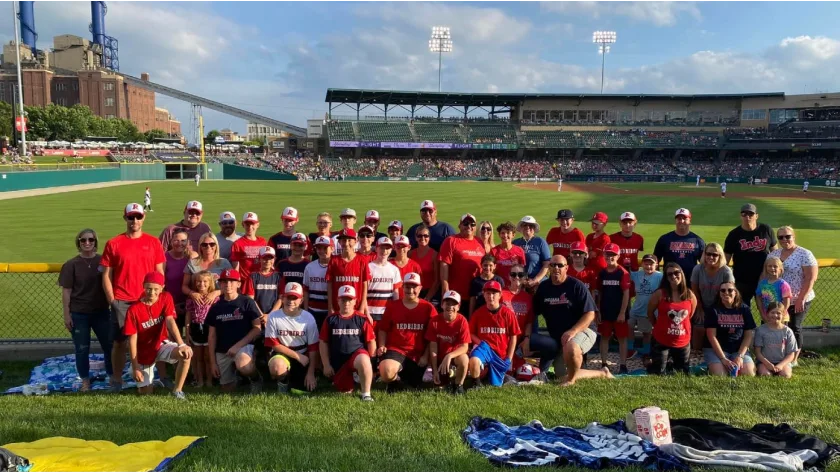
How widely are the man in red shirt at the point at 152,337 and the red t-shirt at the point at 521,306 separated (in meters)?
3.60

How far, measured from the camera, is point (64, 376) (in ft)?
21.7

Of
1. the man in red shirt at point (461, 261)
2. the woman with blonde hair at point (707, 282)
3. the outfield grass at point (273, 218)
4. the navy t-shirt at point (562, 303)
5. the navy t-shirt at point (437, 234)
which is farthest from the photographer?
the outfield grass at point (273, 218)

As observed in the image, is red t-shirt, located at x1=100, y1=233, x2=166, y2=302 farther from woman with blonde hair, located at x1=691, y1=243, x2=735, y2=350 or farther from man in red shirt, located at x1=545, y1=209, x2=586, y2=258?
woman with blonde hair, located at x1=691, y1=243, x2=735, y2=350

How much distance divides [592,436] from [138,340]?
185 inches

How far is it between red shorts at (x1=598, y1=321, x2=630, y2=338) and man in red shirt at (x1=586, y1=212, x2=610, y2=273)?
75 centimetres

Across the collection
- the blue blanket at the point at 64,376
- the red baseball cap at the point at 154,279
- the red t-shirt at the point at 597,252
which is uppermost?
the red t-shirt at the point at 597,252

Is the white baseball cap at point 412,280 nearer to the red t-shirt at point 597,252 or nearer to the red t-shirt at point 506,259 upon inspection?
the red t-shirt at point 506,259

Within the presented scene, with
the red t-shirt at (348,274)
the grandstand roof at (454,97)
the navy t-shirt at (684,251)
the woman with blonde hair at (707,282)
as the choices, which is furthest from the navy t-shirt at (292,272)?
the grandstand roof at (454,97)

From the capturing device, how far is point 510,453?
418cm

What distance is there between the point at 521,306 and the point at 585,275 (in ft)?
3.70

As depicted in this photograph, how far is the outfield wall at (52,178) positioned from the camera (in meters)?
37.8

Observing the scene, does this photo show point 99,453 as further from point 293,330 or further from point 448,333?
point 448,333

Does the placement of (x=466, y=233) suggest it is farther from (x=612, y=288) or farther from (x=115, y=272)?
(x=115, y=272)

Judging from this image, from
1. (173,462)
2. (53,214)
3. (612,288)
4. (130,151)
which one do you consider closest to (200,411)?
(173,462)
